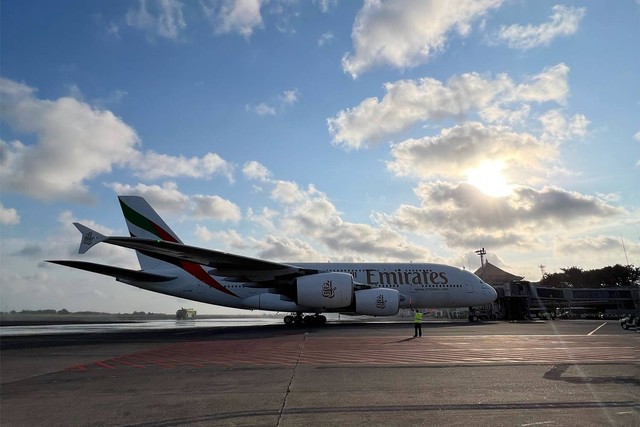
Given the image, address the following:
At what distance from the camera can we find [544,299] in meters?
44.0

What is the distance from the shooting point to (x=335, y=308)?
23375 mm

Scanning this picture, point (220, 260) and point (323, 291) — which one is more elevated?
point (220, 260)

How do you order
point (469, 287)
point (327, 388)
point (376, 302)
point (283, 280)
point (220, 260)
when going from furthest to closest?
1. point (469, 287)
2. point (283, 280)
3. point (376, 302)
4. point (220, 260)
5. point (327, 388)

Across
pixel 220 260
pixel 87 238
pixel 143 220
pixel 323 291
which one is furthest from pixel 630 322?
pixel 143 220

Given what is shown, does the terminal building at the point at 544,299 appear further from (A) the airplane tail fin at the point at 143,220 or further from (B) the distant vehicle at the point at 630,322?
(A) the airplane tail fin at the point at 143,220

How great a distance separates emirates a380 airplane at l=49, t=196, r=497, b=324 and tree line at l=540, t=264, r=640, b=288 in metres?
76.4

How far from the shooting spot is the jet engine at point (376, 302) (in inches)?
910

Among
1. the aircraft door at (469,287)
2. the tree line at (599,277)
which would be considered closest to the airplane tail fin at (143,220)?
the aircraft door at (469,287)

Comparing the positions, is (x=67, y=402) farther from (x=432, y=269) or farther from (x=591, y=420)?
(x=432, y=269)

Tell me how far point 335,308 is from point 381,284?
16.1 feet

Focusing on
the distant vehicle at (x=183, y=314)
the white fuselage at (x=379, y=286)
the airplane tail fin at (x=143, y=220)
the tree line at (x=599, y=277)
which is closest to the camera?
the white fuselage at (x=379, y=286)

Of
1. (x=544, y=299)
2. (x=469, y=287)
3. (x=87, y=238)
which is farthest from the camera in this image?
(x=544, y=299)

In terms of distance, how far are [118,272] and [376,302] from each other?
1515 cm

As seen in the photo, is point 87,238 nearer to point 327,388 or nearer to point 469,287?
point 327,388
